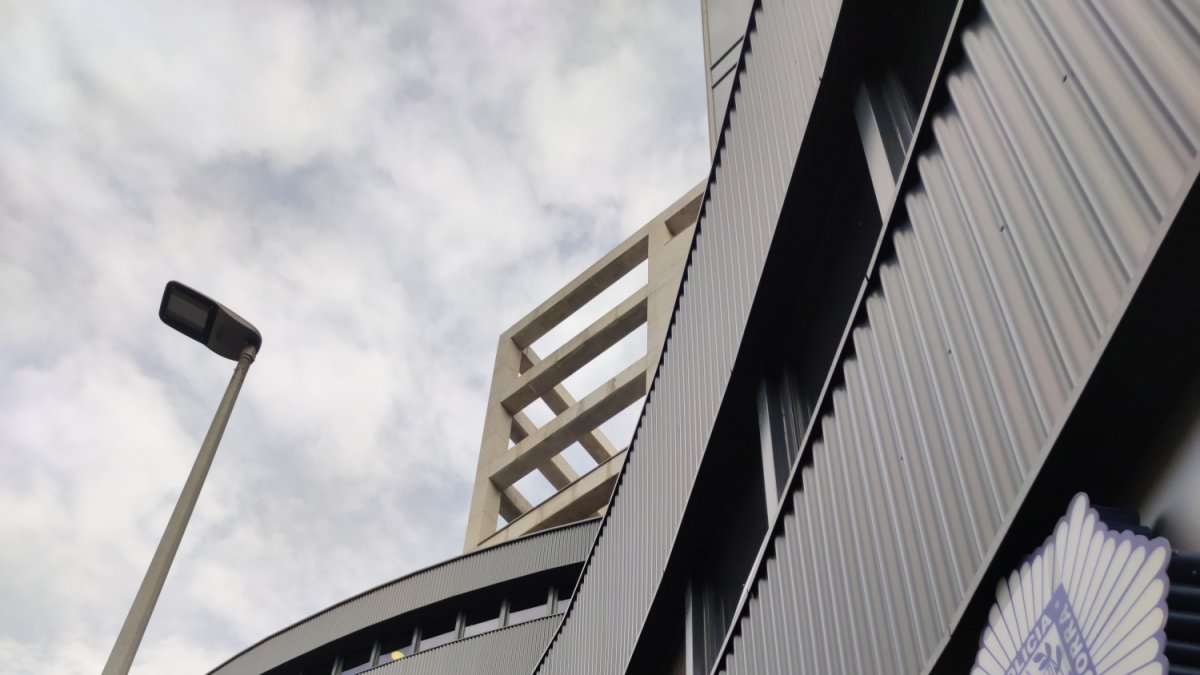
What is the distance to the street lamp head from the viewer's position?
960 cm

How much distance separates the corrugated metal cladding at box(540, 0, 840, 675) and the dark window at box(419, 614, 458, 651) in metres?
11.0

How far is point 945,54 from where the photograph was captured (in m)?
3.97

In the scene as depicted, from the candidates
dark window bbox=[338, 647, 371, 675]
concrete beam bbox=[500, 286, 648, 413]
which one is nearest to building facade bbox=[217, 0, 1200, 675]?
dark window bbox=[338, 647, 371, 675]

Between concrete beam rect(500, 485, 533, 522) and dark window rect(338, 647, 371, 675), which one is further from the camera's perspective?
concrete beam rect(500, 485, 533, 522)

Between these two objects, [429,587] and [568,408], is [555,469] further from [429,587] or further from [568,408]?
[429,587]

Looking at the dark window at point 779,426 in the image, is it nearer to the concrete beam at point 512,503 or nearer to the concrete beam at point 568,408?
the concrete beam at point 568,408

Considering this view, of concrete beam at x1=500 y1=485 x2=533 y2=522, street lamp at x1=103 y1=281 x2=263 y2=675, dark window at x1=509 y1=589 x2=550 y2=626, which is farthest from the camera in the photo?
concrete beam at x1=500 y1=485 x2=533 y2=522

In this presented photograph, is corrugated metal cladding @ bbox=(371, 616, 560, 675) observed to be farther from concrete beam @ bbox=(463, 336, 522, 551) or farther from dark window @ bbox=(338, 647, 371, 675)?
concrete beam @ bbox=(463, 336, 522, 551)

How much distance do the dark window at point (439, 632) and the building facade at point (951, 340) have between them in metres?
14.2

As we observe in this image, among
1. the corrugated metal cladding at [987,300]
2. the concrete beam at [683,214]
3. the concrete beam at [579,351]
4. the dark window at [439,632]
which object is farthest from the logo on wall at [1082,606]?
the concrete beam at [683,214]

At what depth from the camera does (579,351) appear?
34.4 m

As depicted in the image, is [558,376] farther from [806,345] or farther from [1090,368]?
[1090,368]

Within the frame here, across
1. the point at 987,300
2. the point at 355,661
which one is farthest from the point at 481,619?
the point at 987,300

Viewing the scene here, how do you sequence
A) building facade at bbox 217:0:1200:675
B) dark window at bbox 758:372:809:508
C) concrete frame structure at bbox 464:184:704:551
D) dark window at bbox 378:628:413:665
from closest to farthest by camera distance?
building facade at bbox 217:0:1200:675, dark window at bbox 758:372:809:508, dark window at bbox 378:628:413:665, concrete frame structure at bbox 464:184:704:551
